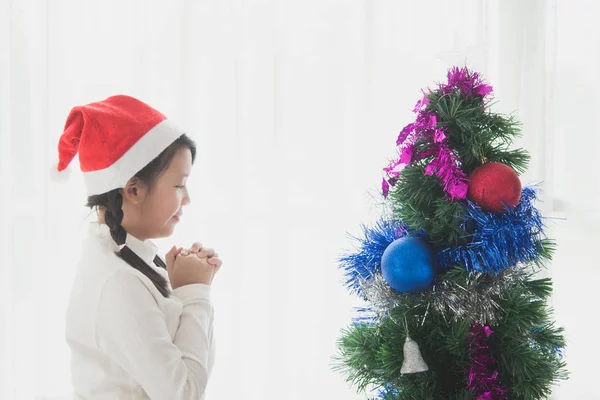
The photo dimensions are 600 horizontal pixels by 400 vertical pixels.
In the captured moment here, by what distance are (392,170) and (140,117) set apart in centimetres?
49

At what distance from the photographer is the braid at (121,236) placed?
3.48ft

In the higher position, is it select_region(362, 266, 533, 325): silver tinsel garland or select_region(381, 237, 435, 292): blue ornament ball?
select_region(381, 237, 435, 292): blue ornament ball

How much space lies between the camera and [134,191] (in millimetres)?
1080

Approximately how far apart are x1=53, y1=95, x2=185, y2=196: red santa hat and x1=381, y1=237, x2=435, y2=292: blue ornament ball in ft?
1.50

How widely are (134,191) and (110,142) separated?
10 cm

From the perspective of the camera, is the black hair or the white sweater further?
the black hair

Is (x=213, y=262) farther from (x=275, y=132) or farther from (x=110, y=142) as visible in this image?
(x=275, y=132)

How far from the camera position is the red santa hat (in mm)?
1030

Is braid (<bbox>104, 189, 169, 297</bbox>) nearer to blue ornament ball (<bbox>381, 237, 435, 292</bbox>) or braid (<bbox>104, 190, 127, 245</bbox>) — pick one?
braid (<bbox>104, 190, 127, 245</bbox>)

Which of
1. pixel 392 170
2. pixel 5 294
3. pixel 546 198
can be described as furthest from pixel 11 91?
pixel 546 198

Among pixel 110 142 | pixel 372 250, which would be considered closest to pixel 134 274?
pixel 110 142

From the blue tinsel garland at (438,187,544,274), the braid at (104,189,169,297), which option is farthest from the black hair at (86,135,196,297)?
the blue tinsel garland at (438,187,544,274)

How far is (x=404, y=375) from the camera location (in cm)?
112

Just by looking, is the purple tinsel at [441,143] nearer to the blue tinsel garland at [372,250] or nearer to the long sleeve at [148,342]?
the blue tinsel garland at [372,250]
